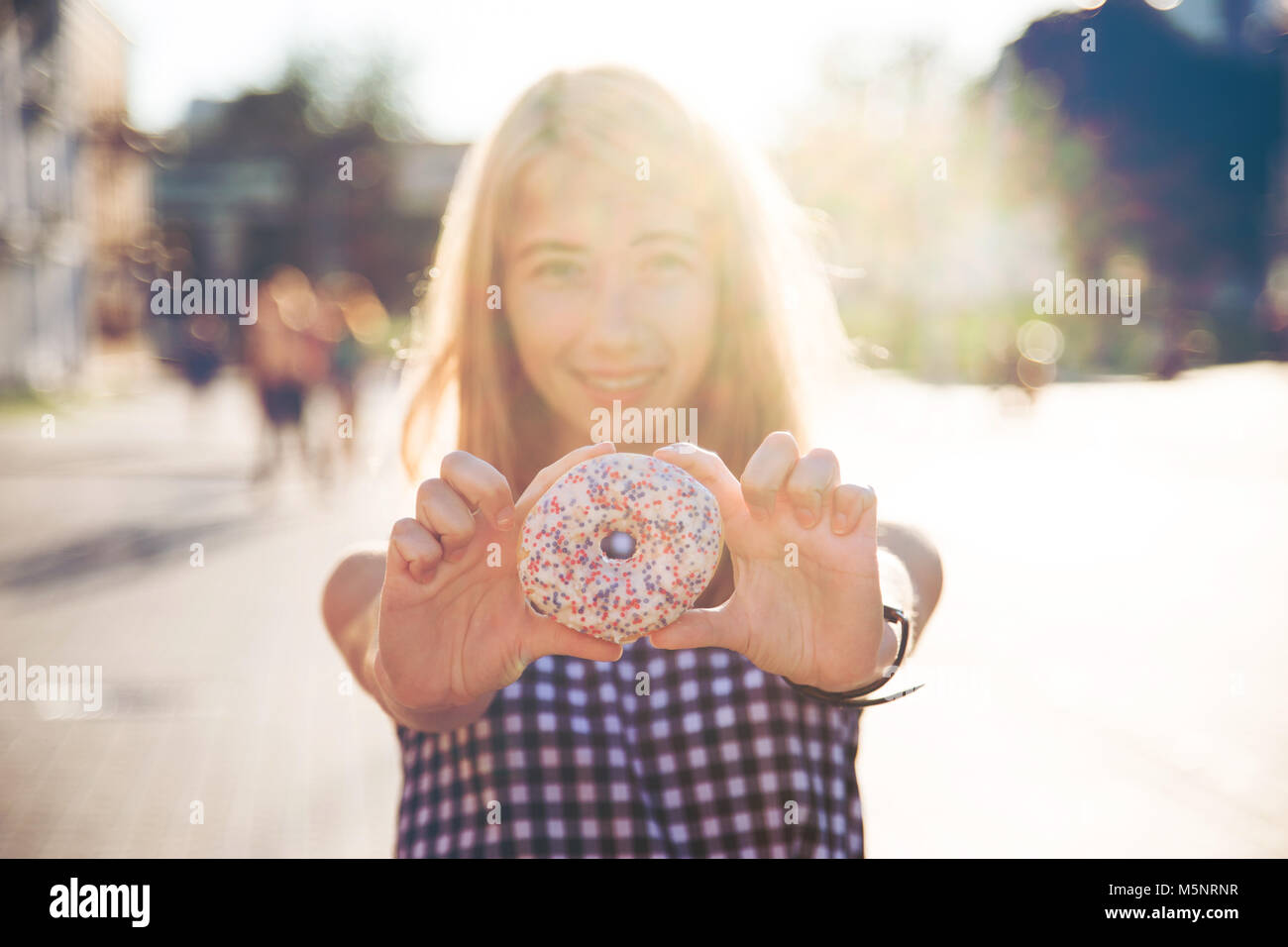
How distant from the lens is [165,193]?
58125 mm

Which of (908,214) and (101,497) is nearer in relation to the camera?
(101,497)

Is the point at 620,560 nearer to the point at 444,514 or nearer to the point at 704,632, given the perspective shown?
the point at 704,632

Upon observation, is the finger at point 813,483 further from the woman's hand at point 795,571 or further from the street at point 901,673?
the street at point 901,673

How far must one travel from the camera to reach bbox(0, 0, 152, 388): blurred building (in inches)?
1135

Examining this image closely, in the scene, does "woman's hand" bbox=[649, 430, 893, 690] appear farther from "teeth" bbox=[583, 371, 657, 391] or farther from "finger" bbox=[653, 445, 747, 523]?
"teeth" bbox=[583, 371, 657, 391]

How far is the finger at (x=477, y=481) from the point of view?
1.83 meters

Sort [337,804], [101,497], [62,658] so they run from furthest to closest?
1. [101,497]
2. [62,658]
3. [337,804]

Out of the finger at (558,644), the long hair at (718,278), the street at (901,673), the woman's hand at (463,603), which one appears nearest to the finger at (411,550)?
the woman's hand at (463,603)

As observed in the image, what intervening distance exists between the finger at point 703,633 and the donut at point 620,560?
0.26 metres

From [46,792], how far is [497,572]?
406 centimetres

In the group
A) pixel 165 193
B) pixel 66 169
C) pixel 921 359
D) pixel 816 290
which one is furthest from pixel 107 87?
pixel 816 290
